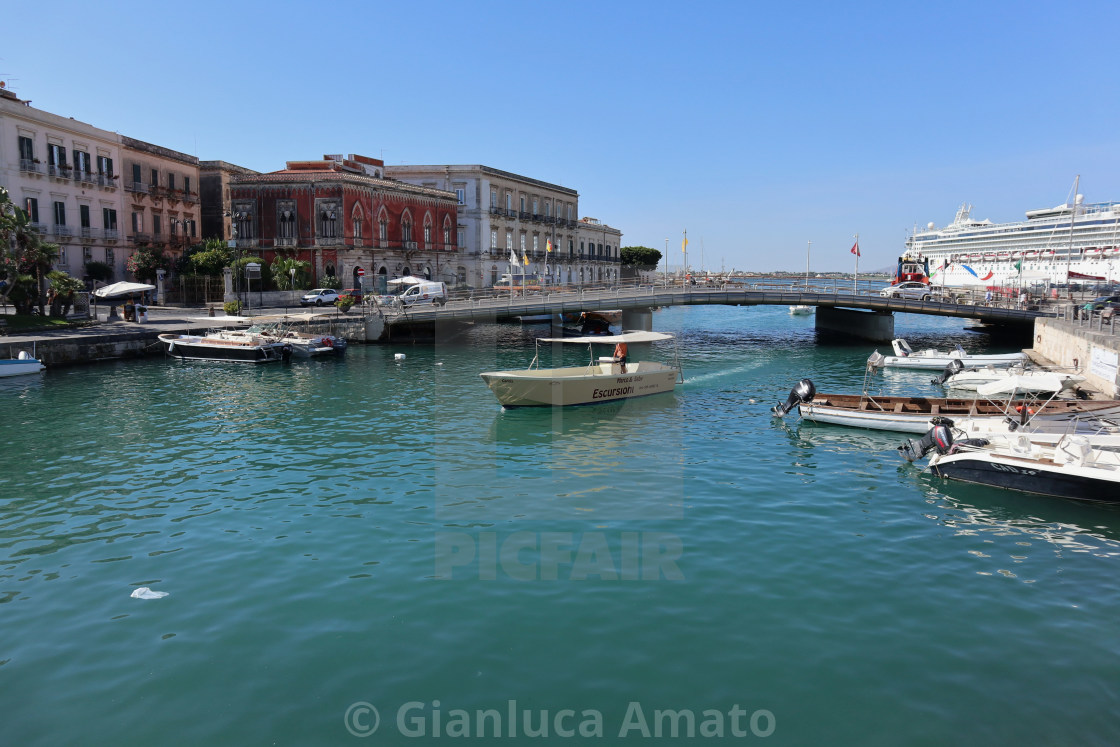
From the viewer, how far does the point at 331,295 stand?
2254 inches

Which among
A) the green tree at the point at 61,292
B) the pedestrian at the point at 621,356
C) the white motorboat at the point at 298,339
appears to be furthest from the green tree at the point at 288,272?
the pedestrian at the point at 621,356

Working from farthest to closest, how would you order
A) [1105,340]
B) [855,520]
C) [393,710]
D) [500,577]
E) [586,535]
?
[1105,340] < [855,520] < [586,535] < [500,577] < [393,710]

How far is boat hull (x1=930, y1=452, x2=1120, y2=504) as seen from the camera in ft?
53.0

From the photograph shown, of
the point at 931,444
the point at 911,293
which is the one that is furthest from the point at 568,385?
the point at 911,293

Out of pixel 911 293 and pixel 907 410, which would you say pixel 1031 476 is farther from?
pixel 911 293

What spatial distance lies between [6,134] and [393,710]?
50.3 metres

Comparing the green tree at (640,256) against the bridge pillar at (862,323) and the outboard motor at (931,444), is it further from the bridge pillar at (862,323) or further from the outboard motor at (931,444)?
the outboard motor at (931,444)

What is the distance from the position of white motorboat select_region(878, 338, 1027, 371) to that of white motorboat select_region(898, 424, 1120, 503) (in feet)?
68.1

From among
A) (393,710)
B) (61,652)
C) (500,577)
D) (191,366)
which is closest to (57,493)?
(61,652)

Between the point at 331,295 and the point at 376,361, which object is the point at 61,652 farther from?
the point at 331,295

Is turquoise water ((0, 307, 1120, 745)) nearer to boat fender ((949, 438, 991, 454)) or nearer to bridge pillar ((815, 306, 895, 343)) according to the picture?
boat fender ((949, 438, 991, 454))

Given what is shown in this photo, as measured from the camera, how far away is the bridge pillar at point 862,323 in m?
54.5

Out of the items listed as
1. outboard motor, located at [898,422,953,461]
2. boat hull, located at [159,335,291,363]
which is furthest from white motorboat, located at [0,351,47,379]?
outboard motor, located at [898,422,953,461]

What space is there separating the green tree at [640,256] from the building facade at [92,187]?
74776mm
